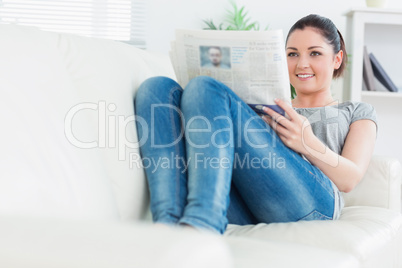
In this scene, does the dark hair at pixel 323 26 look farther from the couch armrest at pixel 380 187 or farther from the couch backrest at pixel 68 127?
the couch backrest at pixel 68 127

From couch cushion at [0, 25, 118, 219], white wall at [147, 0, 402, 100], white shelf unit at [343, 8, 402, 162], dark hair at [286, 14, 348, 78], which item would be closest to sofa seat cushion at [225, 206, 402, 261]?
couch cushion at [0, 25, 118, 219]

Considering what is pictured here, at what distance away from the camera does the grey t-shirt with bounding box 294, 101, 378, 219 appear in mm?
1615

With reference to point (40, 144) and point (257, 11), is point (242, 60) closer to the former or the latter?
point (40, 144)

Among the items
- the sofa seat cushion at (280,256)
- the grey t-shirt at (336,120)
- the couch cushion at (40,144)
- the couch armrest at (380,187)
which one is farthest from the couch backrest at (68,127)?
the couch armrest at (380,187)

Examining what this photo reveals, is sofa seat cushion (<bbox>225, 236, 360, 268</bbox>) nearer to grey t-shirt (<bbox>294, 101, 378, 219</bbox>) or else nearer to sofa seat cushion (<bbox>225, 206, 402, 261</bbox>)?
sofa seat cushion (<bbox>225, 206, 402, 261</bbox>)

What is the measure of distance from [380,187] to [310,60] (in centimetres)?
51

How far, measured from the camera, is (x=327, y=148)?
1.39 m

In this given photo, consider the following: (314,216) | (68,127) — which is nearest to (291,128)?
(314,216)

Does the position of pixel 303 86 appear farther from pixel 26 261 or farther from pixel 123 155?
pixel 26 261

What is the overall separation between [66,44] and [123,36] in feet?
7.72

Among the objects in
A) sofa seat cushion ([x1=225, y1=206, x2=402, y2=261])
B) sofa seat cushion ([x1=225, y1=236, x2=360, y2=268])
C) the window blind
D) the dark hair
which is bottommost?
sofa seat cushion ([x1=225, y1=206, x2=402, y2=261])

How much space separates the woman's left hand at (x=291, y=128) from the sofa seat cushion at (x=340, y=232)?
21 centimetres

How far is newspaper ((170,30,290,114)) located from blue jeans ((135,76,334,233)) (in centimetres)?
7

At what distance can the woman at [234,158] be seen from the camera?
3.66 ft
